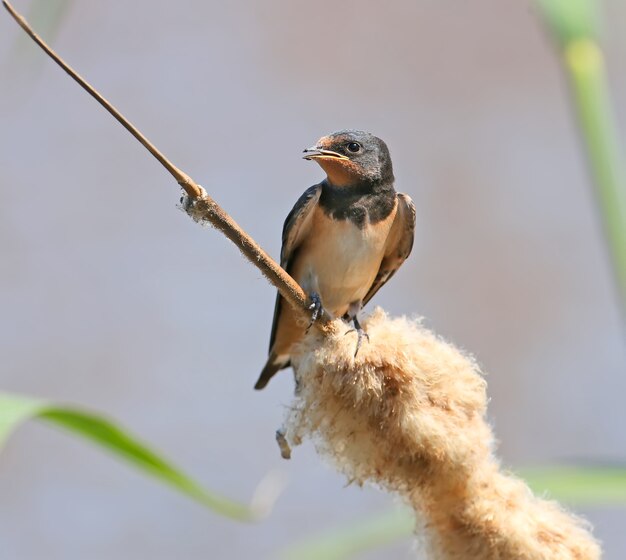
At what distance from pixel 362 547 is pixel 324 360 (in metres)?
0.26

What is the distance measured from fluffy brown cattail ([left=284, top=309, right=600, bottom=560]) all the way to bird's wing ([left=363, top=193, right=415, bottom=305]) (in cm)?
84

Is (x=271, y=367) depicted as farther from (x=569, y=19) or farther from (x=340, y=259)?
(x=569, y=19)

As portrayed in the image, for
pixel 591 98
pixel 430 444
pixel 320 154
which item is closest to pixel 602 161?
pixel 591 98

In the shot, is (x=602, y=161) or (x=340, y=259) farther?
(x=340, y=259)

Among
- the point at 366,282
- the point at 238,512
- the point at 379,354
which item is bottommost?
the point at 238,512

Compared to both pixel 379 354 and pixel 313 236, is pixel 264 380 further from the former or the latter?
pixel 379 354

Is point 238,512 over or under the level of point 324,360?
under

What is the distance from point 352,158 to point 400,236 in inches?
9.4

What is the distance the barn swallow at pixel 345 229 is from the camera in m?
1.95

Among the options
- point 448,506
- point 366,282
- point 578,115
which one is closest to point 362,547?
point 448,506

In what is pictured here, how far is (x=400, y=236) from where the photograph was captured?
207 centimetres

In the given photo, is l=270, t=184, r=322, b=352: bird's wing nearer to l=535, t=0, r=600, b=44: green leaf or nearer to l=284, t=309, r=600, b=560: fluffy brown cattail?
l=284, t=309, r=600, b=560: fluffy brown cattail

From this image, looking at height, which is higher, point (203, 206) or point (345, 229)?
point (345, 229)

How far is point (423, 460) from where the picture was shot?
116 centimetres
